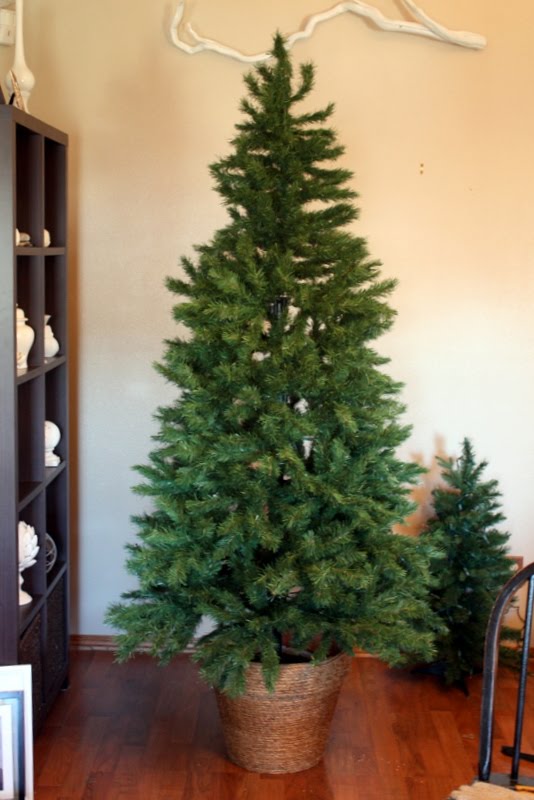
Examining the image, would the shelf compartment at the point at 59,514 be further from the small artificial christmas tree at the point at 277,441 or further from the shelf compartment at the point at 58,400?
the small artificial christmas tree at the point at 277,441

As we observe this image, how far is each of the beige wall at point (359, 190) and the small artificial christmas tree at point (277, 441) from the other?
858 millimetres

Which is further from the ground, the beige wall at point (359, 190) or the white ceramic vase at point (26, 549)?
the beige wall at point (359, 190)

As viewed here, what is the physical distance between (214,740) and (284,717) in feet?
1.22

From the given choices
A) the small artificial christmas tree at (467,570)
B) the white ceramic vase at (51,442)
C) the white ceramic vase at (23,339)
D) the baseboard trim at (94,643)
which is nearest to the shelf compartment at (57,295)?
the white ceramic vase at (51,442)

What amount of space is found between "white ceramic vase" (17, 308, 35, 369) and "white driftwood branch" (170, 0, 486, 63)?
3.92ft

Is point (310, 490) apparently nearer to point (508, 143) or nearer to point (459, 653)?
point (459, 653)

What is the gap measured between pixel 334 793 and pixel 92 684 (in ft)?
3.33

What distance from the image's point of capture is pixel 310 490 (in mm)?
2607

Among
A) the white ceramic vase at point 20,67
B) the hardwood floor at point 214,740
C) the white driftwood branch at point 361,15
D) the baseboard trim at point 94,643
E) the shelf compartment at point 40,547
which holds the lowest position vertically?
the hardwood floor at point 214,740

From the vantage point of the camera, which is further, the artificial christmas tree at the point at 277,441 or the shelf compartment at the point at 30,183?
the shelf compartment at the point at 30,183

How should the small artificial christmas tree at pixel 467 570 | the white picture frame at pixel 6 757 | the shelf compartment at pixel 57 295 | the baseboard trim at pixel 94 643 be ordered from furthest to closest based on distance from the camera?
the baseboard trim at pixel 94 643, the small artificial christmas tree at pixel 467 570, the shelf compartment at pixel 57 295, the white picture frame at pixel 6 757

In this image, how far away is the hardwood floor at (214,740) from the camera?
279 centimetres

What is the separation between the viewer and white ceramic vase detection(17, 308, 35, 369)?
109 inches

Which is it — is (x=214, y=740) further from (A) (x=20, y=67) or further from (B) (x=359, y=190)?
(A) (x=20, y=67)
